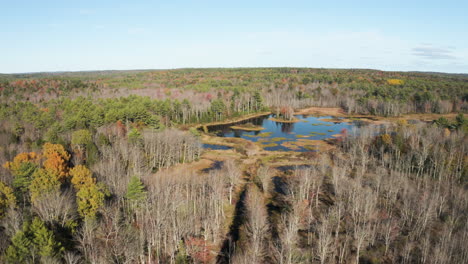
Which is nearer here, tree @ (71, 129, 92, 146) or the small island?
tree @ (71, 129, 92, 146)

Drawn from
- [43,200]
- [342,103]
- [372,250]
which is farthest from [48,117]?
[342,103]

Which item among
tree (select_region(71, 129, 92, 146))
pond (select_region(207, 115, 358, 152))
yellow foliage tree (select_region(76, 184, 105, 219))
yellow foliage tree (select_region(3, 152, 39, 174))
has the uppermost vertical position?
tree (select_region(71, 129, 92, 146))

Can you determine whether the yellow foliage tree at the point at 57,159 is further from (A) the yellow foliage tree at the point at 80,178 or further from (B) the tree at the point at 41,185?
(B) the tree at the point at 41,185

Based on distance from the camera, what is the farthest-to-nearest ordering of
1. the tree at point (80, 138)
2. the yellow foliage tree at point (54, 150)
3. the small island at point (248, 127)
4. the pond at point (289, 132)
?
the small island at point (248, 127) → the pond at point (289, 132) → the tree at point (80, 138) → the yellow foliage tree at point (54, 150)

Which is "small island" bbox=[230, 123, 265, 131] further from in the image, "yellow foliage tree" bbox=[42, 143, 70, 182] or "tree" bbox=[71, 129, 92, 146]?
"yellow foliage tree" bbox=[42, 143, 70, 182]

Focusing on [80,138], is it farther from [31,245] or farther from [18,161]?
[31,245]

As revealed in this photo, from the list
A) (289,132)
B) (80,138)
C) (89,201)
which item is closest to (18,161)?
(80,138)

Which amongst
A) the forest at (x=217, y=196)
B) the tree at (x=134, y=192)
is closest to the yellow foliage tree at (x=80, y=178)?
the forest at (x=217, y=196)

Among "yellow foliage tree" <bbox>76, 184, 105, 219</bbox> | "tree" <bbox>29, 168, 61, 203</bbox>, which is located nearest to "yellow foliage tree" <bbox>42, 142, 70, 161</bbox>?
"tree" <bbox>29, 168, 61, 203</bbox>

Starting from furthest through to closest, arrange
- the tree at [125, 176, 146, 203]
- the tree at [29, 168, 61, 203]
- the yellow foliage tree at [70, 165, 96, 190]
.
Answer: the yellow foliage tree at [70, 165, 96, 190] < the tree at [125, 176, 146, 203] < the tree at [29, 168, 61, 203]
